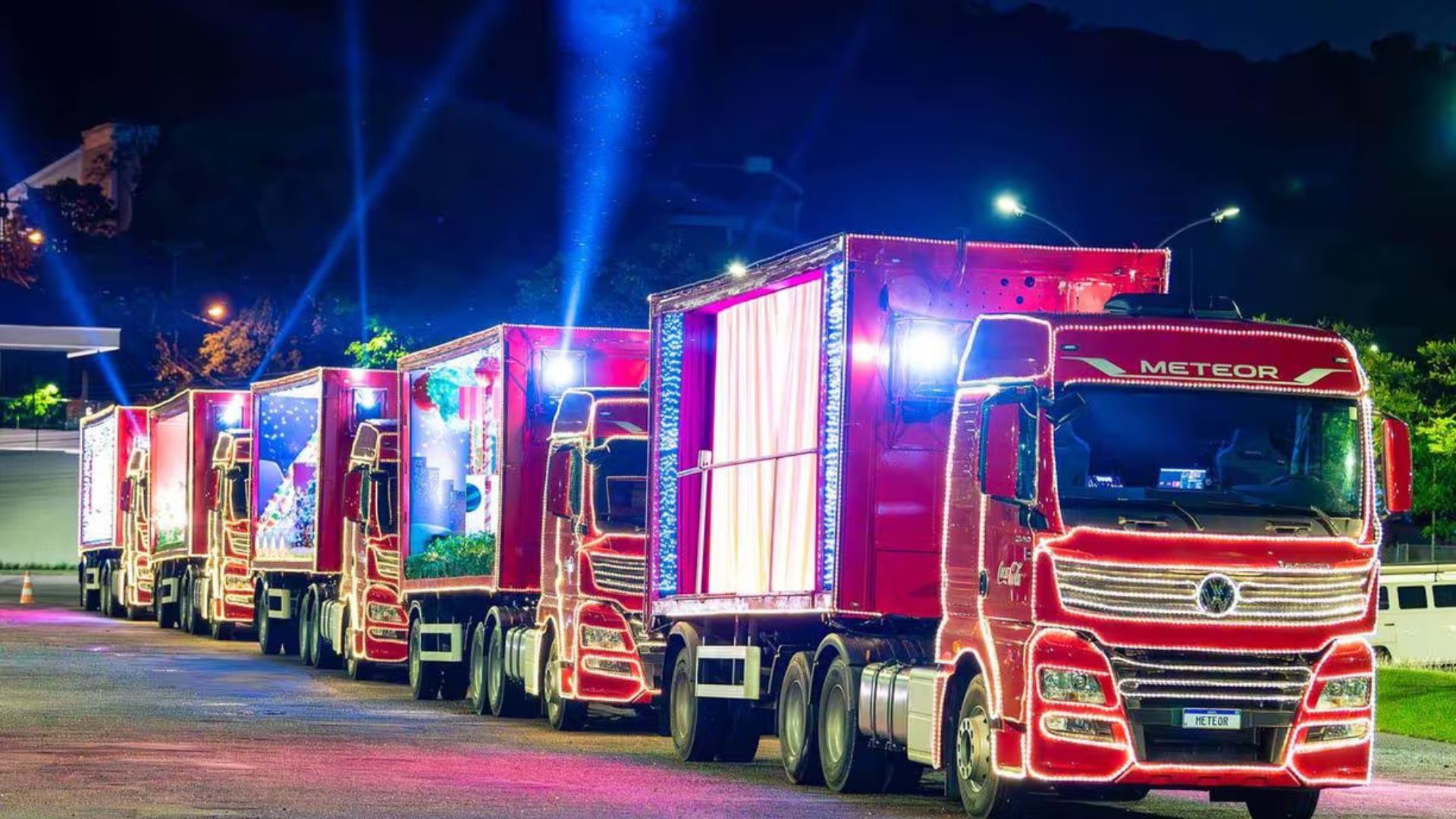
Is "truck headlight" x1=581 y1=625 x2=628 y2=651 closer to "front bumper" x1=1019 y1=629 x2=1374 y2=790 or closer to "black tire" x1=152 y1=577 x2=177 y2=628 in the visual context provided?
"front bumper" x1=1019 y1=629 x2=1374 y2=790

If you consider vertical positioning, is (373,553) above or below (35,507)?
above

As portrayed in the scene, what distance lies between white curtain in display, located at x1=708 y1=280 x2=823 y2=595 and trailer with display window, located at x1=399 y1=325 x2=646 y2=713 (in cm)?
376

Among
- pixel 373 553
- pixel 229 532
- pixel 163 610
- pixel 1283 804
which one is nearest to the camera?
pixel 1283 804

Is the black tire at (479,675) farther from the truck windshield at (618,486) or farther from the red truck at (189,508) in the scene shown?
the red truck at (189,508)

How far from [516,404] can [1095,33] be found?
9727cm

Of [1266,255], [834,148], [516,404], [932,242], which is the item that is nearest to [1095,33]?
[834,148]

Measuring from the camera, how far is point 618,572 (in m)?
22.9

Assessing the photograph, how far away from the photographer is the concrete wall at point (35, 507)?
88812 mm

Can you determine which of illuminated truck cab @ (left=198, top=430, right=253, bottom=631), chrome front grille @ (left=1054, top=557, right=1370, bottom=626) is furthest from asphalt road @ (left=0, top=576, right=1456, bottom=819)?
illuminated truck cab @ (left=198, top=430, right=253, bottom=631)

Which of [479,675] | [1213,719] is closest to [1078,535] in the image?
[1213,719]

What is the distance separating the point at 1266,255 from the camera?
8106 cm

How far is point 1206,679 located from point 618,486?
9.55 metres

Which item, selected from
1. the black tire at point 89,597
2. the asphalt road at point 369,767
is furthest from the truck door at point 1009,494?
the black tire at point 89,597

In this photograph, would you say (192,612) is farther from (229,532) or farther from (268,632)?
(268,632)
